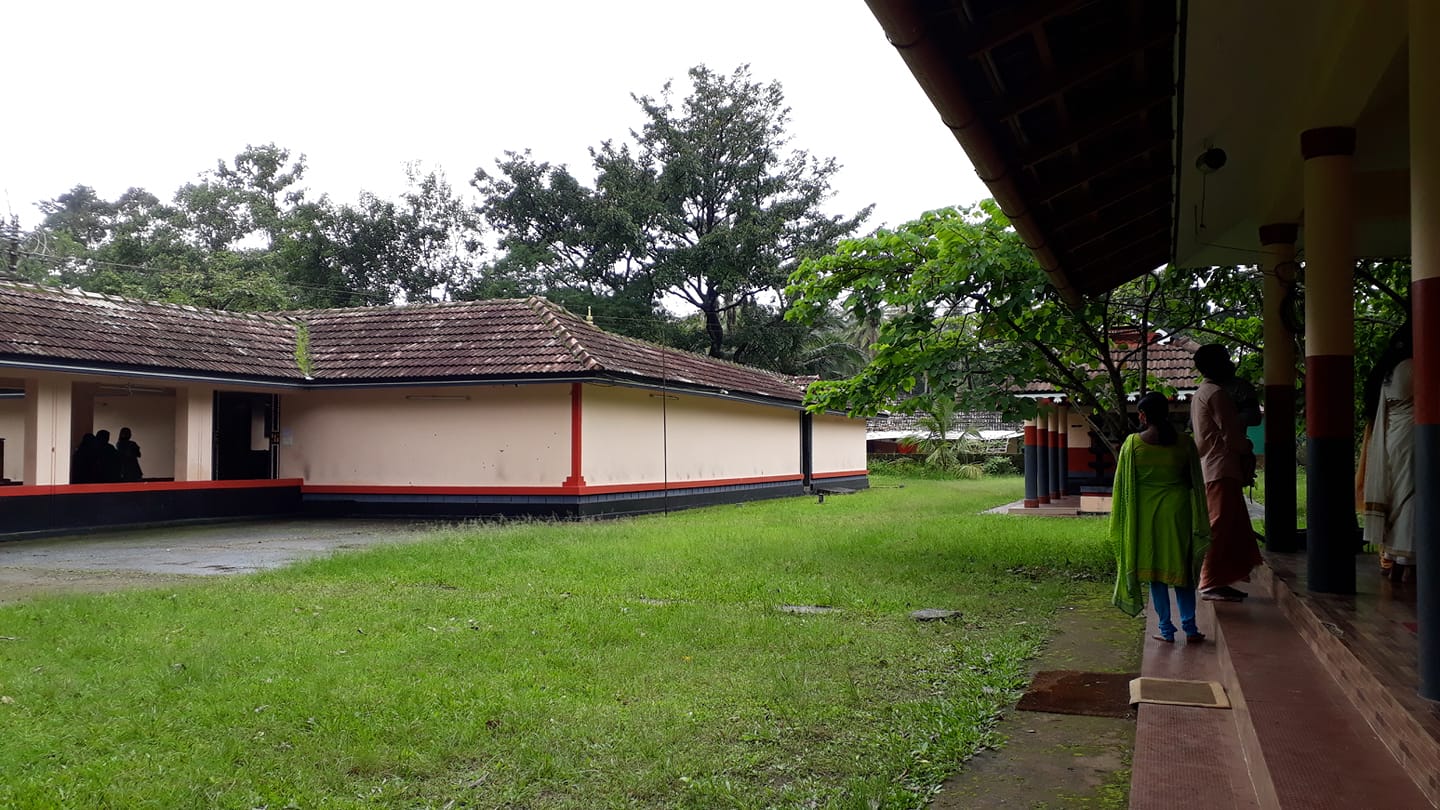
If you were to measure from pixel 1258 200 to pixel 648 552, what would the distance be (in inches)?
274

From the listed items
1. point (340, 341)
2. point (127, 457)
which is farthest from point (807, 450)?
point (127, 457)

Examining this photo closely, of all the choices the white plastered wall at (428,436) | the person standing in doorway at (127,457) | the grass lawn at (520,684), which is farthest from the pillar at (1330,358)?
the person standing in doorway at (127,457)

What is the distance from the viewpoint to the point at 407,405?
17922 millimetres

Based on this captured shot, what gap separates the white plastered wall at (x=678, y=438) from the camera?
17469 mm

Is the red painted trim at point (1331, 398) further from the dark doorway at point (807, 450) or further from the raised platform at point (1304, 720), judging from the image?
the dark doorway at point (807, 450)

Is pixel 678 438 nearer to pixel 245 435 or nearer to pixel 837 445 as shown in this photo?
pixel 245 435

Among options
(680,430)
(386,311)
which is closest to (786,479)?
(680,430)

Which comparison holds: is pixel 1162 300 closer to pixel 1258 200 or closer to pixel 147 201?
pixel 1258 200

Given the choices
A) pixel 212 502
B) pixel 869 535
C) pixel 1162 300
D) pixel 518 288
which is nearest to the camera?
pixel 1162 300

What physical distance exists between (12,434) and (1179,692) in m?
22.9

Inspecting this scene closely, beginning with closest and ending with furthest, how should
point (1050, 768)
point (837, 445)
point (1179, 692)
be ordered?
point (1050, 768)
point (1179, 692)
point (837, 445)

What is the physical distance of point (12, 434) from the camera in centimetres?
2069

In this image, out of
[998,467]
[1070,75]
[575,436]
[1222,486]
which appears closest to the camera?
[1070,75]

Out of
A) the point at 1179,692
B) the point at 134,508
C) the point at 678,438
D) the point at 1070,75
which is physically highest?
the point at 1070,75
